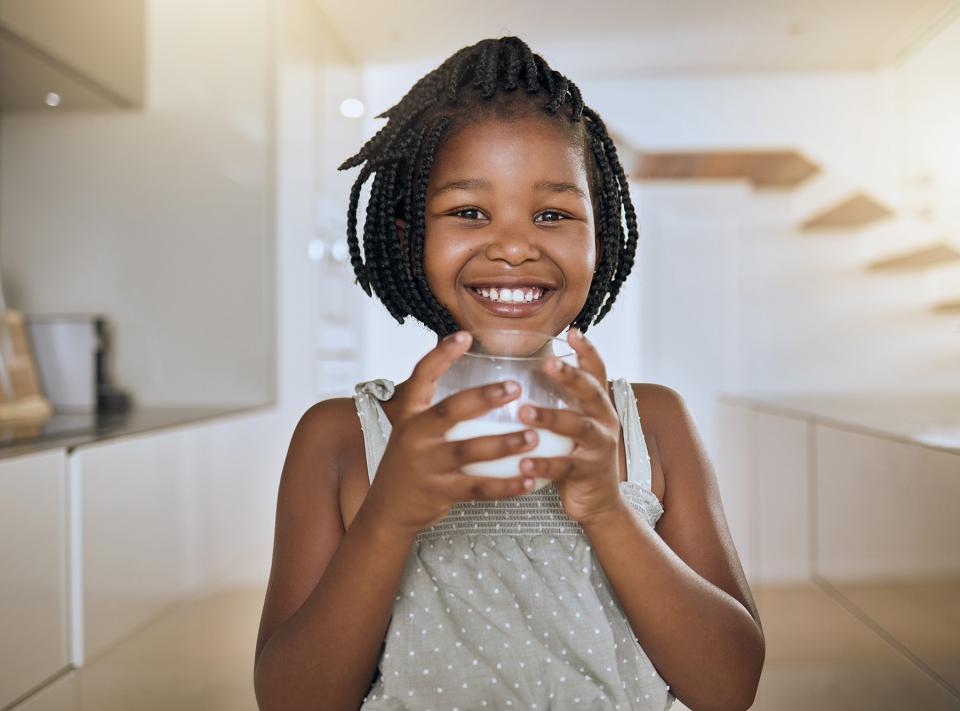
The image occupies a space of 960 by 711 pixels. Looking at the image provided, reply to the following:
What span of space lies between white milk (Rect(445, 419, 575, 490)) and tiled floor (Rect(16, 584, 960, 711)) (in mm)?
791

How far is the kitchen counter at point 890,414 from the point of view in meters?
1.37

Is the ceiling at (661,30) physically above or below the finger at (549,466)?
above

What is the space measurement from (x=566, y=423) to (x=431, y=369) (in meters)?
0.07

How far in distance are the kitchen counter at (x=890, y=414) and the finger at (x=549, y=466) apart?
36.2 inches

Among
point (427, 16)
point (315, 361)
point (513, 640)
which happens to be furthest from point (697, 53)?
point (513, 640)

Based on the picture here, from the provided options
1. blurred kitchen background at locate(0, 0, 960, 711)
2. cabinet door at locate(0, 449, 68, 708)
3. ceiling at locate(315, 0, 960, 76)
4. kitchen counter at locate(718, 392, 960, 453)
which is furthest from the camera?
ceiling at locate(315, 0, 960, 76)

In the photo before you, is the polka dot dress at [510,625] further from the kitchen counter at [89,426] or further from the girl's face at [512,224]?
the kitchen counter at [89,426]

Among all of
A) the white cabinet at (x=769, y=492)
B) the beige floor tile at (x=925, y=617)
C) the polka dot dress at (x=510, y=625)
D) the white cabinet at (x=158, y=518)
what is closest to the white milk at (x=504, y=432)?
the polka dot dress at (x=510, y=625)

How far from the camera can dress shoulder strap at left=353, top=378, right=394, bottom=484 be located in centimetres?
65

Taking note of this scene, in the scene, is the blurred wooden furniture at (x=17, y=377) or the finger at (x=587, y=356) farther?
the blurred wooden furniture at (x=17, y=377)

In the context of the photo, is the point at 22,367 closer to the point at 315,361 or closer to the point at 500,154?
the point at 315,361

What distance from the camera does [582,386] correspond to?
0.45 metres

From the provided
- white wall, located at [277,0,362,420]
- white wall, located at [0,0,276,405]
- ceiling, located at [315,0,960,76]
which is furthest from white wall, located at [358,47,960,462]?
white wall, located at [0,0,276,405]

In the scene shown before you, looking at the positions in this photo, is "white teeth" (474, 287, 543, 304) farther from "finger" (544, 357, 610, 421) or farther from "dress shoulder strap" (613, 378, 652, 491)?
"finger" (544, 357, 610, 421)
